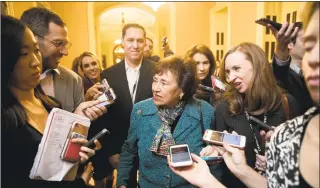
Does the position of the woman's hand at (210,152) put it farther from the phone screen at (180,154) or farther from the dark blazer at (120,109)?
the dark blazer at (120,109)

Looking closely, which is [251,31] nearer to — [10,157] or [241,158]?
[241,158]

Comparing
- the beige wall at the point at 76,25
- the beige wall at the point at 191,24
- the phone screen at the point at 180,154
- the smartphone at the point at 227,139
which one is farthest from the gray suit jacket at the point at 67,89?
the beige wall at the point at 191,24

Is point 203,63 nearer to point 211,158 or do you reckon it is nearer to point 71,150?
point 211,158

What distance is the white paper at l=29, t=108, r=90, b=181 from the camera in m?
0.88

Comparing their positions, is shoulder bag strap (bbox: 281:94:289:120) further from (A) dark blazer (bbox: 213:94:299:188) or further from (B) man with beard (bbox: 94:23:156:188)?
(B) man with beard (bbox: 94:23:156:188)

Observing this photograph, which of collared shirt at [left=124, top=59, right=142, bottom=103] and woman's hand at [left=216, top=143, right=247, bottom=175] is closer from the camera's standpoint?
woman's hand at [left=216, top=143, right=247, bottom=175]

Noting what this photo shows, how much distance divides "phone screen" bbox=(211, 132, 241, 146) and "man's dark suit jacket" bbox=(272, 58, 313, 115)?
2.26 ft

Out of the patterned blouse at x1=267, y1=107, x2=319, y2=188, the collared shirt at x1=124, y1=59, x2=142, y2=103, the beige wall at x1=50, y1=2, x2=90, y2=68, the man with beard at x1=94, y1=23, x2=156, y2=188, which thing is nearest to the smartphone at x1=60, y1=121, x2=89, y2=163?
the patterned blouse at x1=267, y1=107, x2=319, y2=188

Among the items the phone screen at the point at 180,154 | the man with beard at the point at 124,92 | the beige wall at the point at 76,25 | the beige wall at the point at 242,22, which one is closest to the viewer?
the phone screen at the point at 180,154

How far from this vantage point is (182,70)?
57.9 inches

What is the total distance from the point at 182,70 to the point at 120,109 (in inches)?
28.4

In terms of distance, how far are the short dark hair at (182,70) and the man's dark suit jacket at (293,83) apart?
509mm

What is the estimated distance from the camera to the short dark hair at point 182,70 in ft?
4.75

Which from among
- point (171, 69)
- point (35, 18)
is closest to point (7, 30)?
point (35, 18)
